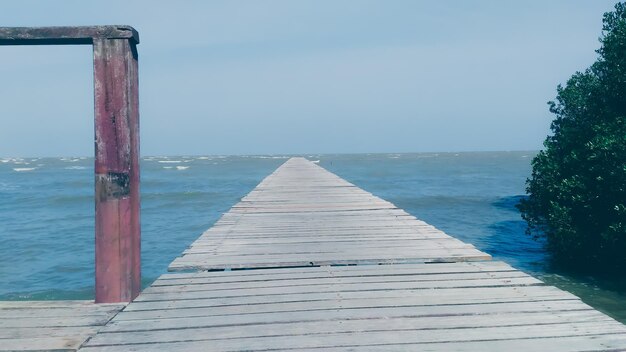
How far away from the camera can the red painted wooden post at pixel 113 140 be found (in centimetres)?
378

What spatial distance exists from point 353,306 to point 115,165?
1.94 metres

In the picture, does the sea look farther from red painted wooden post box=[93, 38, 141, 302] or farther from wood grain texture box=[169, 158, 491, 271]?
red painted wooden post box=[93, 38, 141, 302]

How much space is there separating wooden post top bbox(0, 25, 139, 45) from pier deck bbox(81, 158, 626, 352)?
6.15 feet

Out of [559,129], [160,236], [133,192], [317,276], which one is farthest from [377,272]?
[160,236]

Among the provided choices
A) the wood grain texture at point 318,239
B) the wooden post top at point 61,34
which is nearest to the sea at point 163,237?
the wood grain texture at point 318,239

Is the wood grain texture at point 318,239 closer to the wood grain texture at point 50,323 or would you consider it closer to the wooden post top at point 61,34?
the wood grain texture at point 50,323

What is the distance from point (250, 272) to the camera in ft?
16.0

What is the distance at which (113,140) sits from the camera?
3.85 meters

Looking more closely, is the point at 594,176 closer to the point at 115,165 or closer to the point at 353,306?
the point at 353,306

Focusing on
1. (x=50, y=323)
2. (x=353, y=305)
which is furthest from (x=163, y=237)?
(x=353, y=305)

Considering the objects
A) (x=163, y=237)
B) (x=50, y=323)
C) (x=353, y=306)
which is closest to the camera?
(x=50, y=323)

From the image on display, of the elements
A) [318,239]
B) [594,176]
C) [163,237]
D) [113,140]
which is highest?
[113,140]

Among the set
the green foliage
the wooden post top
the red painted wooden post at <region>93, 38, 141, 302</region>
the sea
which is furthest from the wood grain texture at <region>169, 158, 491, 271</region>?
the sea

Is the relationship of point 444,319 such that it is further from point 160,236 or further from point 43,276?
point 160,236
